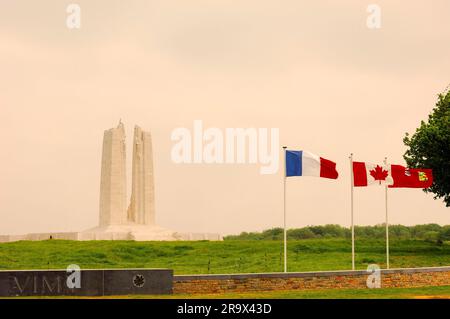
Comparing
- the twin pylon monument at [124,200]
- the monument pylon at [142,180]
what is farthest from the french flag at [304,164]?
the monument pylon at [142,180]

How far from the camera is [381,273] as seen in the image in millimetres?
31562

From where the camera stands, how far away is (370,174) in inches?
1334

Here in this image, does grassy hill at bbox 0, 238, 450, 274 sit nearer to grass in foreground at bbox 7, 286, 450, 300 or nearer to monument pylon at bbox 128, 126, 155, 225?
monument pylon at bbox 128, 126, 155, 225

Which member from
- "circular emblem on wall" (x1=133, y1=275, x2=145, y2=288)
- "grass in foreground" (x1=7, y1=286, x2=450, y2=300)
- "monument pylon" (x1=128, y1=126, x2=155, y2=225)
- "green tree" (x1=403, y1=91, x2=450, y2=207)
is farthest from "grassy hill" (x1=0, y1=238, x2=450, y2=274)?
"circular emblem on wall" (x1=133, y1=275, x2=145, y2=288)

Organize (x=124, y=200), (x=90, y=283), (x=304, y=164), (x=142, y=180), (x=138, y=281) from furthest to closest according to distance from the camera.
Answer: (x=142, y=180) < (x=124, y=200) < (x=304, y=164) < (x=138, y=281) < (x=90, y=283)

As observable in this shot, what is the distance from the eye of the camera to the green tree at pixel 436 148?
2029 inches

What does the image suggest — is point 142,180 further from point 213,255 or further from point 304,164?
point 304,164

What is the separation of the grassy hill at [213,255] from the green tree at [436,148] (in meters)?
4.86

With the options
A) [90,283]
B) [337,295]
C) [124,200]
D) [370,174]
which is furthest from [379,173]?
[124,200]

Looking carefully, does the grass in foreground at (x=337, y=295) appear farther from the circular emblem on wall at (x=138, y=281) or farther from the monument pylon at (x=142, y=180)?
the monument pylon at (x=142, y=180)

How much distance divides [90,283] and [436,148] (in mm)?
32144

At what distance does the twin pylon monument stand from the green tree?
62.7 feet

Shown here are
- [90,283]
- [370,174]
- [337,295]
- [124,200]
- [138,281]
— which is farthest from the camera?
[124,200]
